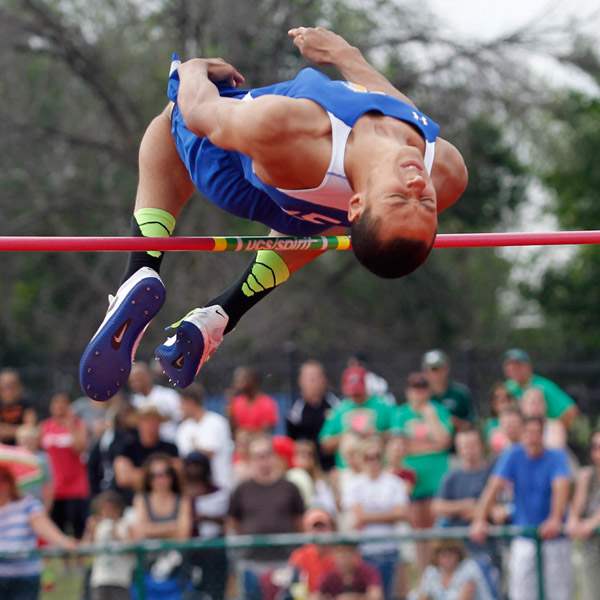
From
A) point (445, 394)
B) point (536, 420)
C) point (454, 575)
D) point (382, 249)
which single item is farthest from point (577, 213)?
point (382, 249)

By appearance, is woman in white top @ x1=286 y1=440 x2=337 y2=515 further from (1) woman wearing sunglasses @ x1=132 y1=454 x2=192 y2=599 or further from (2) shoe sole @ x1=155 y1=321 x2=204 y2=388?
(2) shoe sole @ x1=155 y1=321 x2=204 y2=388

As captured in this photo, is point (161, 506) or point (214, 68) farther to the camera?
point (161, 506)

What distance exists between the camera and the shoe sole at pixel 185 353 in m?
5.76

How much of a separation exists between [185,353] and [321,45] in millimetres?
1265

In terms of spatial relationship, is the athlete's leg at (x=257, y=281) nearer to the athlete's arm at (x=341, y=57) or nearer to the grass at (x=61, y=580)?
the athlete's arm at (x=341, y=57)

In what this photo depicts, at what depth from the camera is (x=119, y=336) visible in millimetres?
5562

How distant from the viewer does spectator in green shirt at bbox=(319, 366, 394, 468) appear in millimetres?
9969

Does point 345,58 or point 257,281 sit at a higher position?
point 345,58

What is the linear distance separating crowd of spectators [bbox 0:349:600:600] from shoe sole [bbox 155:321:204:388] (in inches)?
106

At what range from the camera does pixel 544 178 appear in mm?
18594

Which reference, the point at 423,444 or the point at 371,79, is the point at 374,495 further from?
the point at 371,79

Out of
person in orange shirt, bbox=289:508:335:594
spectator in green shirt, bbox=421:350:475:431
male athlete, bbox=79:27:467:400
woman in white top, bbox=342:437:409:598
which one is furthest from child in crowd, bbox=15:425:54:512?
male athlete, bbox=79:27:467:400

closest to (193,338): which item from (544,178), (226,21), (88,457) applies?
(88,457)

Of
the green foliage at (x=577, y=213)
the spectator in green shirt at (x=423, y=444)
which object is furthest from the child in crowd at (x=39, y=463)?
the green foliage at (x=577, y=213)
